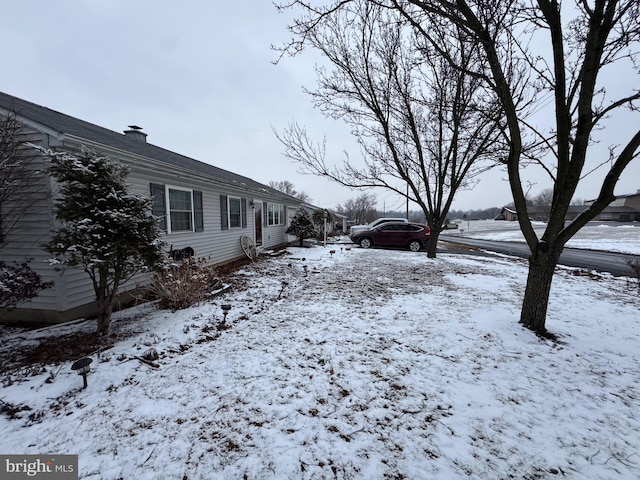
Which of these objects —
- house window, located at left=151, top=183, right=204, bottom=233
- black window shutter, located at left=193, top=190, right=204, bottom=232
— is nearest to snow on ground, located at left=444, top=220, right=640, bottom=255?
black window shutter, located at left=193, top=190, right=204, bottom=232

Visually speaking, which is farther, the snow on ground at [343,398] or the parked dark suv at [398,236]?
the parked dark suv at [398,236]

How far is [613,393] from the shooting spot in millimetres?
2555

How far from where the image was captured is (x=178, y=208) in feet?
21.9

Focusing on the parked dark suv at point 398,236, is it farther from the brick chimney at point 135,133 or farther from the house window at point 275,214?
the brick chimney at point 135,133

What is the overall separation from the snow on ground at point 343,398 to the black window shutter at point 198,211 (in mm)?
3142

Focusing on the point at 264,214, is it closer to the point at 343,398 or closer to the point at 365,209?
the point at 343,398

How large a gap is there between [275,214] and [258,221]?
2.28 meters

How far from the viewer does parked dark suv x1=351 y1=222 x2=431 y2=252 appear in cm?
1345

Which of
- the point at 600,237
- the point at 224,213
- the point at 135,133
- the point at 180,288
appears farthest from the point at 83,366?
the point at 600,237

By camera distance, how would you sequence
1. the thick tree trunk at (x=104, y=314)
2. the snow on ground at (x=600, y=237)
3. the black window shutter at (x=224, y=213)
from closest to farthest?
the thick tree trunk at (x=104, y=314), the black window shutter at (x=224, y=213), the snow on ground at (x=600, y=237)

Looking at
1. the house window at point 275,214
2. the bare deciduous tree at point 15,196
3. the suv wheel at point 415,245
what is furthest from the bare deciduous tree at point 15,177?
the suv wheel at point 415,245

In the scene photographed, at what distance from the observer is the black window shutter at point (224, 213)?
8.66 m

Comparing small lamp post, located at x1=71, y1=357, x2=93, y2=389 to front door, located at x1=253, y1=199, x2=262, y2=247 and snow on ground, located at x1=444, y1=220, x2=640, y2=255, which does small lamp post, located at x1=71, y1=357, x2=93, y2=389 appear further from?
snow on ground, located at x1=444, y1=220, x2=640, y2=255

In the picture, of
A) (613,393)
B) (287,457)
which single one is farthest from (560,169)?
(287,457)
